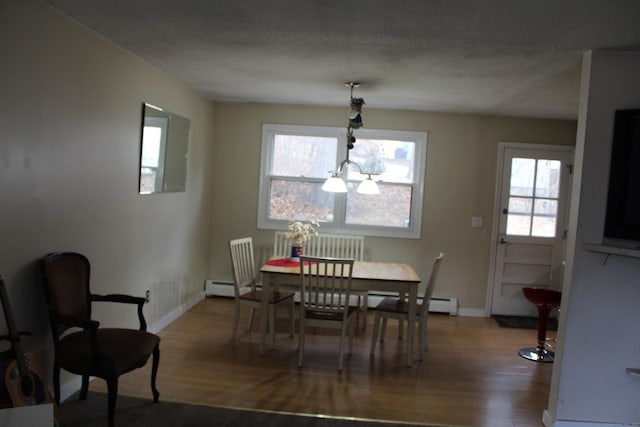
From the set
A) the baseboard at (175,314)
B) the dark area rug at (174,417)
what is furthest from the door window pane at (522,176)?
the baseboard at (175,314)

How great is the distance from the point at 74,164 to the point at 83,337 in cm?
105

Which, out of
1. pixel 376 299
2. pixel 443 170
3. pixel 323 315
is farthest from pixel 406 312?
pixel 443 170

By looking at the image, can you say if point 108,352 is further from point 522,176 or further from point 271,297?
point 522,176

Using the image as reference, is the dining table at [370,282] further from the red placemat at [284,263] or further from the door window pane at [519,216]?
the door window pane at [519,216]

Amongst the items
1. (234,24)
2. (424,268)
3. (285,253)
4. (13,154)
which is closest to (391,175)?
(424,268)

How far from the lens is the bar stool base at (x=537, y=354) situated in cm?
415

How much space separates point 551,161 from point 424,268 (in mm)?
1878

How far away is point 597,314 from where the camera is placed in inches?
112

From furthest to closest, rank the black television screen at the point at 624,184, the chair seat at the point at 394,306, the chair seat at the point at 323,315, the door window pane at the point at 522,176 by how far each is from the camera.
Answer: the door window pane at the point at 522,176, the chair seat at the point at 394,306, the chair seat at the point at 323,315, the black television screen at the point at 624,184

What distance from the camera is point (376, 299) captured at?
5484mm

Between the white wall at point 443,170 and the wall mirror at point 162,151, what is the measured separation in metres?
0.95

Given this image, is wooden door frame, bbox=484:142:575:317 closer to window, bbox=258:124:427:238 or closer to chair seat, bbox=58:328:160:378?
window, bbox=258:124:427:238

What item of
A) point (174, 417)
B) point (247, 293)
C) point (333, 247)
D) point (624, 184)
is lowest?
point (174, 417)

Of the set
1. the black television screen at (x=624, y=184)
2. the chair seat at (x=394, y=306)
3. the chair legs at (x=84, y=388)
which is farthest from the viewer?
the chair seat at (x=394, y=306)
